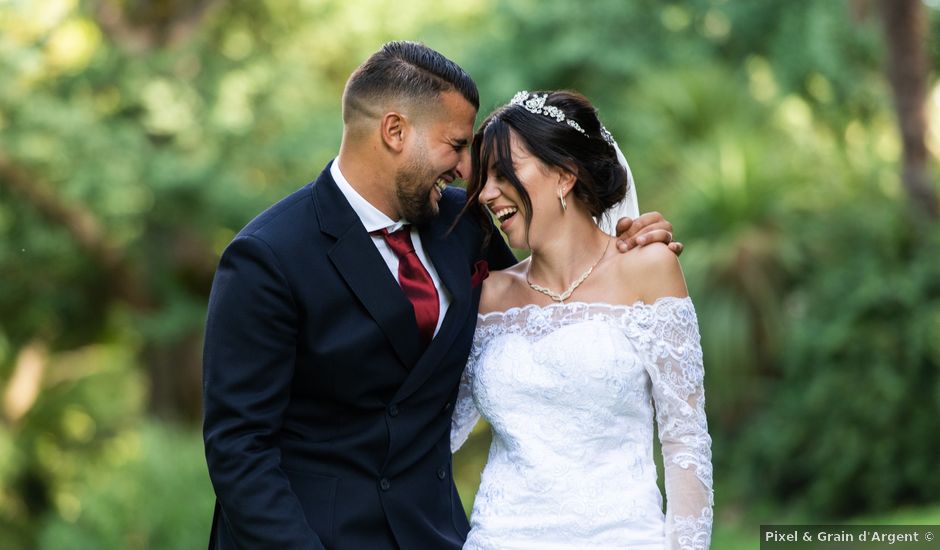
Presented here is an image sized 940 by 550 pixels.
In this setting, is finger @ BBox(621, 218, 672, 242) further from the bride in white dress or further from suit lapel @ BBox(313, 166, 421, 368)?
suit lapel @ BBox(313, 166, 421, 368)

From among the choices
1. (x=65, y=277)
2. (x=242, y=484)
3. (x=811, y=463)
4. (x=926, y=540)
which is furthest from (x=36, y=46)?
(x=242, y=484)

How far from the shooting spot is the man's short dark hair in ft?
11.1

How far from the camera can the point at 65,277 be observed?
557 inches

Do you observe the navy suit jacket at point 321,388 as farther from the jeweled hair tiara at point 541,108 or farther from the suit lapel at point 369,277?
the jeweled hair tiara at point 541,108

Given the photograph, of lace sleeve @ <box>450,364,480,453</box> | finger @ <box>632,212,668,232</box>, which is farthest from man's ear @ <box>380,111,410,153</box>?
lace sleeve @ <box>450,364,480,453</box>

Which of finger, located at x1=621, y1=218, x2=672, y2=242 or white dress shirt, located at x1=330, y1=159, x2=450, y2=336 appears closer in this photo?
white dress shirt, located at x1=330, y1=159, x2=450, y2=336

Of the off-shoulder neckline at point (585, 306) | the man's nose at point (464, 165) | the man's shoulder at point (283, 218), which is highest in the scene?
the man's nose at point (464, 165)

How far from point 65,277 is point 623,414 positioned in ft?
38.8

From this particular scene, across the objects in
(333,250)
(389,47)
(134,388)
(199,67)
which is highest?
(199,67)

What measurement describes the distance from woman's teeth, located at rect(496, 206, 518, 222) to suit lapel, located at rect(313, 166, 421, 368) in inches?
17.5

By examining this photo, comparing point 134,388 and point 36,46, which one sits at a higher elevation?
point 36,46

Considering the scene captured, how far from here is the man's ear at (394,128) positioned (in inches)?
132

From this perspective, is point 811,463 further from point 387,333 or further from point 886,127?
point 387,333

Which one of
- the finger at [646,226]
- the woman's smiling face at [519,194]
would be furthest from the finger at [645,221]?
the woman's smiling face at [519,194]
